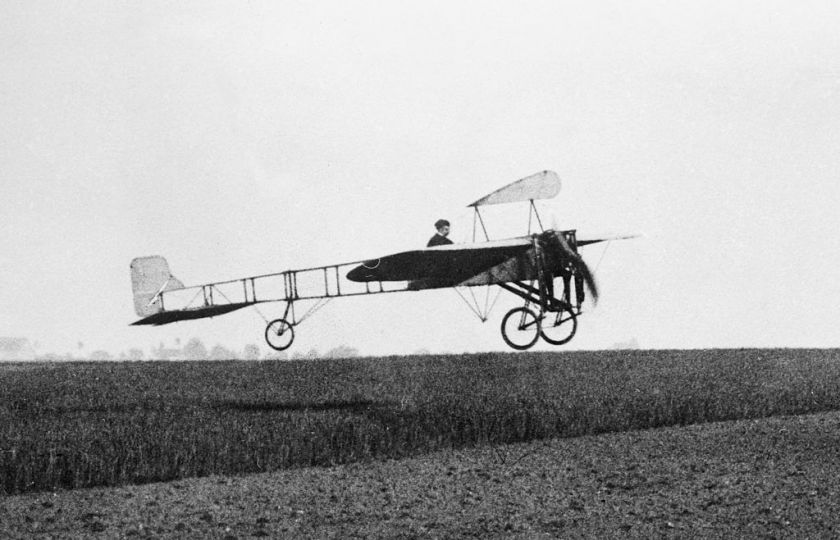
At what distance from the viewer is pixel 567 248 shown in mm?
15562

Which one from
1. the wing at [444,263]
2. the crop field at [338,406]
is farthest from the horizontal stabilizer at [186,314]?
the wing at [444,263]

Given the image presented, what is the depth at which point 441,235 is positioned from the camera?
15969 mm

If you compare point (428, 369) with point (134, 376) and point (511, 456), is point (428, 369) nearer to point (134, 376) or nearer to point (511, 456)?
point (134, 376)

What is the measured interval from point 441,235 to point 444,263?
959 millimetres

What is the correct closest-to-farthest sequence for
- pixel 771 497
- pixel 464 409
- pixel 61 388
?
pixel 771 497 → pixel 464 409 → pixel 61 388

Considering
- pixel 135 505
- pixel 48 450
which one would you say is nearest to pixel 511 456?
pixel 135 505

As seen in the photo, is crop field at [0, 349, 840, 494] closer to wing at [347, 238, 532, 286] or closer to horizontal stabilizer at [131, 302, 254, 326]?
horizontal stabilizer at [131, 302, 254, 326]

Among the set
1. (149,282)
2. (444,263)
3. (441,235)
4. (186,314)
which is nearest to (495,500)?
(444,263)

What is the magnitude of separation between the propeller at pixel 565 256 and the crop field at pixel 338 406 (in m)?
3.66

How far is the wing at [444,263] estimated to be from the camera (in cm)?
1480

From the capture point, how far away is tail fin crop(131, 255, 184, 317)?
84.3 feet

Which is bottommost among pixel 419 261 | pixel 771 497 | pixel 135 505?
pixel 771 497

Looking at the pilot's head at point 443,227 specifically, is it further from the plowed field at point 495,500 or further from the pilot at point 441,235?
the plowed field at point 495,500

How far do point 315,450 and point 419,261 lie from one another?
3708 mm
